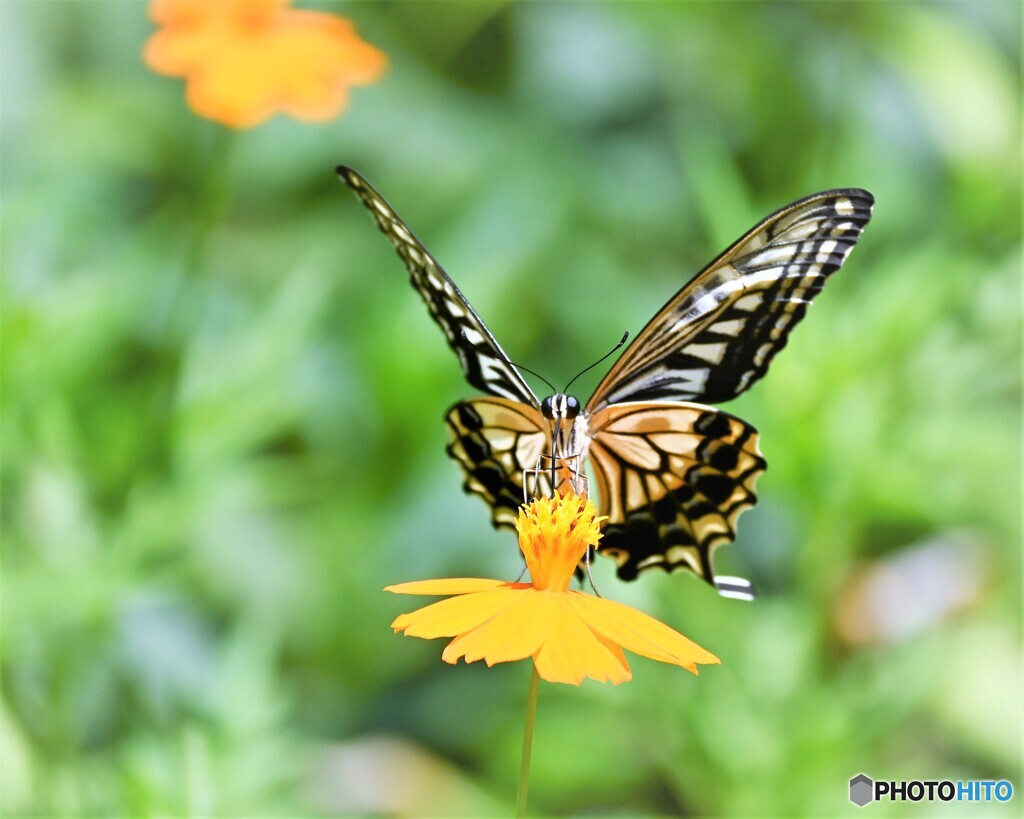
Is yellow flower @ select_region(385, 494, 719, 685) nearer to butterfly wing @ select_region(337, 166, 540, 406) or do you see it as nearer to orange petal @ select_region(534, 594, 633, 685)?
orange petal @ select_region(534, 594, 633, 685)

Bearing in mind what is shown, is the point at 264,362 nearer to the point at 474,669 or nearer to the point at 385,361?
the point at 385,361

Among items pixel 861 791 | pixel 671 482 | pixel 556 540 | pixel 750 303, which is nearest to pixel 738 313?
pixel 750 303

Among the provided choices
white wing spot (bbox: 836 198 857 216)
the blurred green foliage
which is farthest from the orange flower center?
the blurred green foliage

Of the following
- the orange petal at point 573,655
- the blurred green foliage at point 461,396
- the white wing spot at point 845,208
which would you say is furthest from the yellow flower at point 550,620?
the blurred green foliage at point 461,396

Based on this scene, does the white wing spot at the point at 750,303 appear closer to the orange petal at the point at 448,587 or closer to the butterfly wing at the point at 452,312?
the butterfly wing at the point at 452,312

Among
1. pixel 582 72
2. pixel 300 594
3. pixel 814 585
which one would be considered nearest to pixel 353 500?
pixel 300 594

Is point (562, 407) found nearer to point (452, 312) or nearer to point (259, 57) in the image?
point (452, 312)
